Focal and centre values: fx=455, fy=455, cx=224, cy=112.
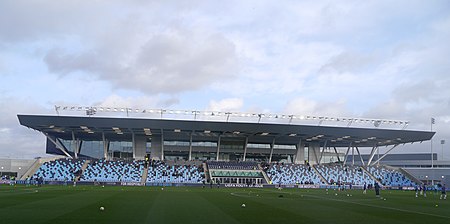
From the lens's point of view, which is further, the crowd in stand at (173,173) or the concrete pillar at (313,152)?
the concrete pillar at (313,152)

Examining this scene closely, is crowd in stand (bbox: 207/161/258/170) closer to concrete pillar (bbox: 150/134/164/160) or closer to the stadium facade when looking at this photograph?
the stadium facade

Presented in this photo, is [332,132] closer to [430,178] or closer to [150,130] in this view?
[430,178]

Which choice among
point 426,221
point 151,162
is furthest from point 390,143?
point 426,221

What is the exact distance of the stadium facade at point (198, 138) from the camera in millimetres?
76938

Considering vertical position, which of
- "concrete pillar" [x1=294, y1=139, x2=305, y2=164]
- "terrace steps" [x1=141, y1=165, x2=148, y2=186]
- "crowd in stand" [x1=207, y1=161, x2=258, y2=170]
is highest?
"concrete pillar" [x1=294, y1=139, x2=305, y2=164]

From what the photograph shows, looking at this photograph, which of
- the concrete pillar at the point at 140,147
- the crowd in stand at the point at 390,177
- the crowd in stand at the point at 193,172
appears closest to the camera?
the crowd in stand at the point at 193,172

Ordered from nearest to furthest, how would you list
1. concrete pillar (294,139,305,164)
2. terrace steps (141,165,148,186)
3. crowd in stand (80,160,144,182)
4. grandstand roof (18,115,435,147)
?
terrace steps (141,165,148,186) < grandstand roof (18,115,435,147) < crowd in stand (80,160,144,182) < concrete pillar (294,139,305,164)

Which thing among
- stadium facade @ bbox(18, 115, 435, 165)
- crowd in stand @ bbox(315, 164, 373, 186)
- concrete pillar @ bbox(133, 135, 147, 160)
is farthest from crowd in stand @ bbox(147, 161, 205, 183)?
crowd in stand @ bbox(315, 164, 373, 186)

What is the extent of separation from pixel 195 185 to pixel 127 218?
5352cm

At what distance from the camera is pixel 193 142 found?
91000 millimetres

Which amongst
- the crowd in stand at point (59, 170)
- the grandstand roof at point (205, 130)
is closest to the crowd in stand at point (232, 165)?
the grandstand roof at point (205, 130)

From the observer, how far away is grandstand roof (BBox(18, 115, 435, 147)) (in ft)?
248

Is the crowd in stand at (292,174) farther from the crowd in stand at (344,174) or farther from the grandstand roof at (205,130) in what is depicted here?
the grandstand roof at (205,130)

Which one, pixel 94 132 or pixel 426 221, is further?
pixel 94 132
